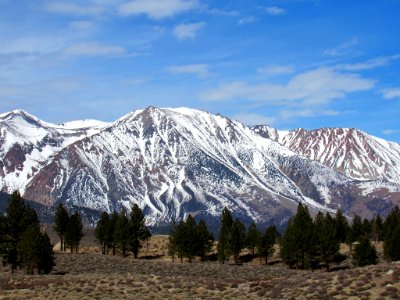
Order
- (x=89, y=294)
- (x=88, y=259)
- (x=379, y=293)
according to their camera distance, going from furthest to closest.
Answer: (x=88, y=259), (x=89, y=294), (x=379, y=293)

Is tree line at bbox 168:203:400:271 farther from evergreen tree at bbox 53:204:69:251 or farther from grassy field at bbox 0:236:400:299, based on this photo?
grassy field at bbox 0:236:400:299

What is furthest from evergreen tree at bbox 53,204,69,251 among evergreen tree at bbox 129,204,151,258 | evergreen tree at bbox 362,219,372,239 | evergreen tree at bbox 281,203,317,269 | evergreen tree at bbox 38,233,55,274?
evergreen tree at bbox 362,219,372,239

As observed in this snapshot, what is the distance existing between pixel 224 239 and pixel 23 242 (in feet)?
191

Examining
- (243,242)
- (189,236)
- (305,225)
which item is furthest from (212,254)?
(305,225)

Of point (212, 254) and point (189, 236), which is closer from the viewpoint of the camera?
point (189, 236)

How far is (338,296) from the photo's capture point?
137 feet

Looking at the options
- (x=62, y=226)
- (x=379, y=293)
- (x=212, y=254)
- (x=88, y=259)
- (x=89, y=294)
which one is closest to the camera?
(x=379, y=293)

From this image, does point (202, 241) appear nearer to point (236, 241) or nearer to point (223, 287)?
point (236, 241)

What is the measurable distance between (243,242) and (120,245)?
3033cm

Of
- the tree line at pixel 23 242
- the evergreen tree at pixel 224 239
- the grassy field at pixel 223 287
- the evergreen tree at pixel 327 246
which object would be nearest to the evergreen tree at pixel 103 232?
the evergreen tree at pixel 224 239

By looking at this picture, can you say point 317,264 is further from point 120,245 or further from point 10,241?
point 10,241

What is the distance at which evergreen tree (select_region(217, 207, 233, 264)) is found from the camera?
120488 mm

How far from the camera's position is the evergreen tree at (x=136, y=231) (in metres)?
123

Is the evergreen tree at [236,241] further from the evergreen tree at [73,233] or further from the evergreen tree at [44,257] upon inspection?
the evergreen tree at [44,257]
